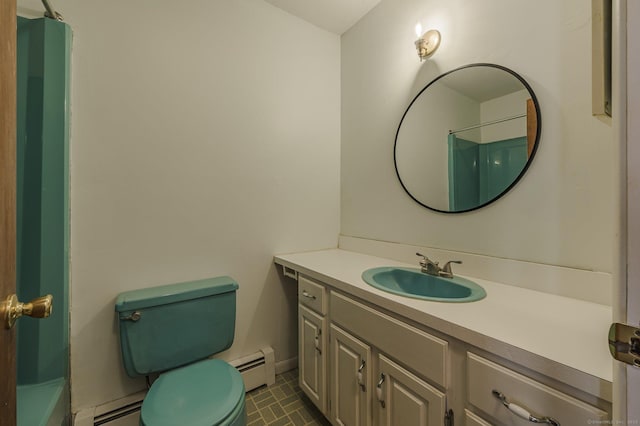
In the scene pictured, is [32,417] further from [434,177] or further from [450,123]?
[450,123]

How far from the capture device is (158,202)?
1371mm

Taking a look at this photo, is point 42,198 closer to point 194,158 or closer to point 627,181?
point 194,158

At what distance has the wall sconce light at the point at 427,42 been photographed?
54.0 inches

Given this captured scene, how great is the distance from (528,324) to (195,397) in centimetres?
122

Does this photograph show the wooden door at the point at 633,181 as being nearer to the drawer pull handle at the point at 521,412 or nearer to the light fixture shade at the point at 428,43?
the drawer pull handle at the point at 521,412

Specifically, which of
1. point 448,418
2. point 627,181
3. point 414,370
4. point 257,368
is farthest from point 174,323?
point 627,181

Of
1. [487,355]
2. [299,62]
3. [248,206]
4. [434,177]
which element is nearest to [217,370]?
[248,206]

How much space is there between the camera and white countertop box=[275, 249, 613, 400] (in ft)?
1.83

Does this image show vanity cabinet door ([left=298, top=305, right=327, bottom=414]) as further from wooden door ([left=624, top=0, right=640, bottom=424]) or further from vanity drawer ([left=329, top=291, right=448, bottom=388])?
wooden door ([left=624, top=0, right=640, bottom=424])

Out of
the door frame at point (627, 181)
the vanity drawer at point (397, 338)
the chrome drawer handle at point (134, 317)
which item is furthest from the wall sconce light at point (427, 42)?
the chrome drawer handle at point (134, 317)

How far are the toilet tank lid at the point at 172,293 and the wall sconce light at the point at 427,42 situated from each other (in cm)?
170

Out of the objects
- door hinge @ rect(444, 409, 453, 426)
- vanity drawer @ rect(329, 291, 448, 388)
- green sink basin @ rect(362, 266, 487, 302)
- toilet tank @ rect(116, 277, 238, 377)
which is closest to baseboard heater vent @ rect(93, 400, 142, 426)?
toilet tank @ rect(116, 277, 238, 377)

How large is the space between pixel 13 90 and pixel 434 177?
1.60m

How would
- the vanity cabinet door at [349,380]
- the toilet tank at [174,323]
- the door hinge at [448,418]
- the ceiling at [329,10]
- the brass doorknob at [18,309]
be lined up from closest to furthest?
the brass doorknob at [18,309] < the door hinge at [448,418] < the vanity cabinet door at [349,380] < the toilet tank at [174,323] < the ceiling at [329,10]
